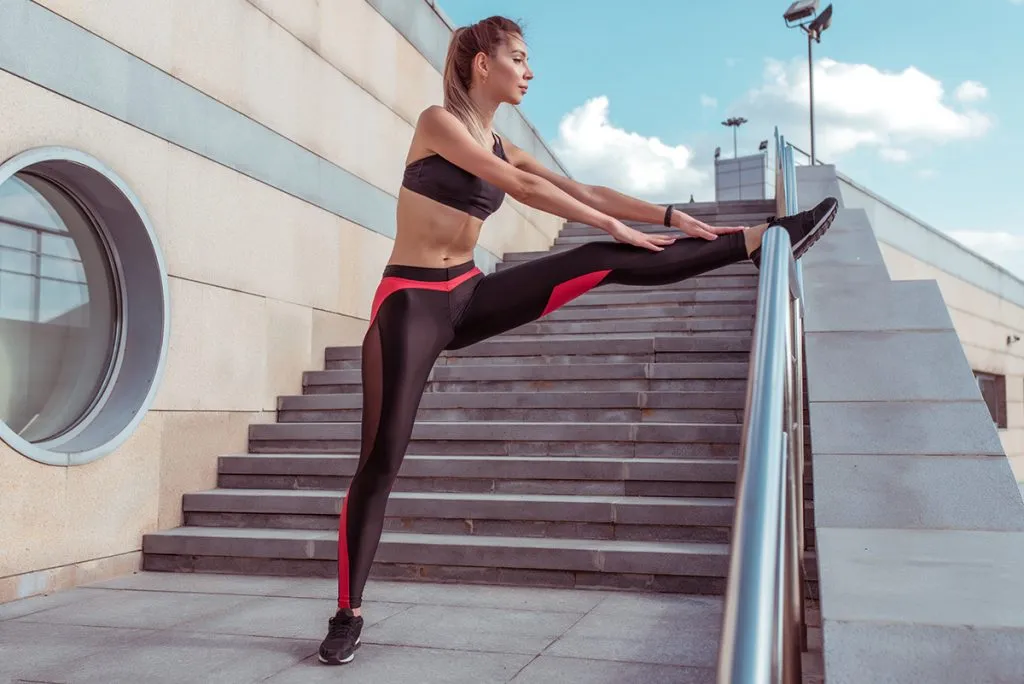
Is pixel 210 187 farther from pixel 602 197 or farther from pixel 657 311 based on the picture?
pixel 657 311

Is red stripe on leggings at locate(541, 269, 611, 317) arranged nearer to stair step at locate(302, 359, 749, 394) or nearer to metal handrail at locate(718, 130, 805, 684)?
metal handrail at locate(718, 130, 805, 684)

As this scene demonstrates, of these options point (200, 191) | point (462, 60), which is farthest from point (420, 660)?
point (200, 191)

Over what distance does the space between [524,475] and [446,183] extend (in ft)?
8.15

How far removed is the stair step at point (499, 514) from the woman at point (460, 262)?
1.76 meters

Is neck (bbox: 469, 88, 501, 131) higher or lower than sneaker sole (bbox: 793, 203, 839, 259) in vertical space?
higher

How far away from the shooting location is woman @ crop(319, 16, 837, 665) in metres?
3.23

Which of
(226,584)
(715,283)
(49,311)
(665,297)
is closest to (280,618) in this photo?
(226,584)

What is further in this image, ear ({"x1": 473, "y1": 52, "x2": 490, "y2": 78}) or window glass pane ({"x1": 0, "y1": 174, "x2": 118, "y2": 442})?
window glass pane ({"x1": 0, "y1": 174, "x2": 118, "y2": 442})

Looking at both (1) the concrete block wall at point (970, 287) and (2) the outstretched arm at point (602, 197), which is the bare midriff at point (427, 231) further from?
(1) the concrete block wall at point (970, 287)

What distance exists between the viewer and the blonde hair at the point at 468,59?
3.48m

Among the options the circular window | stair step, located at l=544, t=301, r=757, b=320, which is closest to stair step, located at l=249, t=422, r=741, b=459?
the circular window

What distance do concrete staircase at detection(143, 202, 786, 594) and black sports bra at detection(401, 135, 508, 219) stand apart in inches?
78.9

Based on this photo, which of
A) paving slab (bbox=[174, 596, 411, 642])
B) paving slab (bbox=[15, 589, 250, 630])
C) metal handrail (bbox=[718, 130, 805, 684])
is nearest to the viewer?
metal handrail (bbox=[718, 130, 805, 684])

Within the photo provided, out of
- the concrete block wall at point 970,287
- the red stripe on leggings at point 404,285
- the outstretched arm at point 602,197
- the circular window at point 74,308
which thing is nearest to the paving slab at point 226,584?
the circular window at point 74,308
